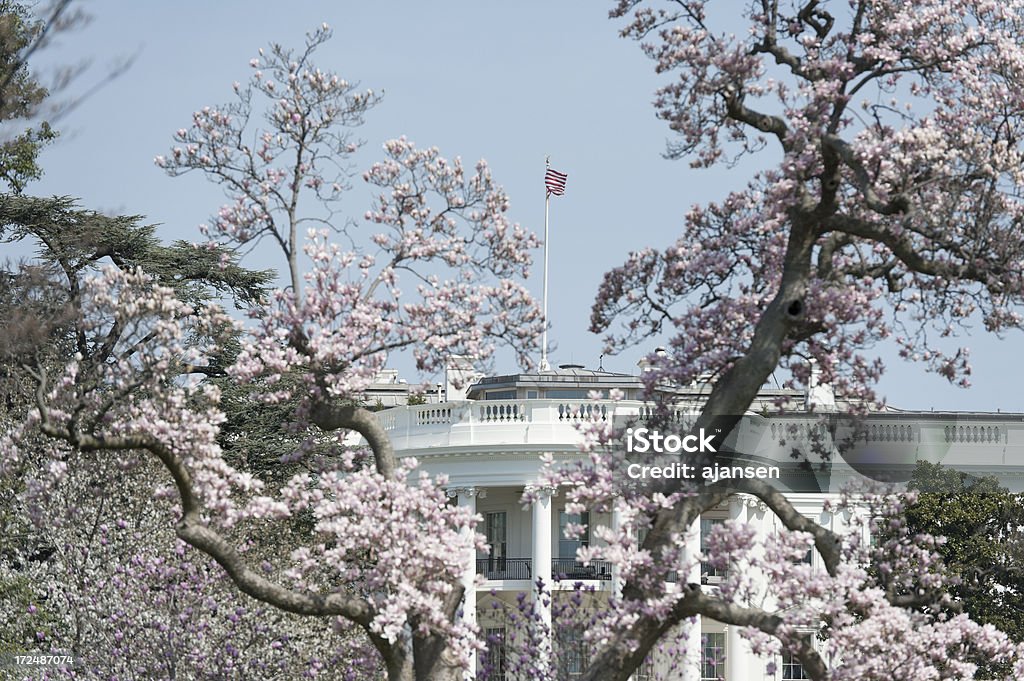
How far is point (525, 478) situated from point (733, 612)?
109 ft

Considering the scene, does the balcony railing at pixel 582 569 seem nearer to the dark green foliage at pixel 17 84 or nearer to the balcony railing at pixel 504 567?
the balcony railing at pixel 504 567

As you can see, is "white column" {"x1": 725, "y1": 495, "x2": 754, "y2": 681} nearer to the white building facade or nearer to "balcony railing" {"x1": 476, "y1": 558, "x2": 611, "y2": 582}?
the white building facade

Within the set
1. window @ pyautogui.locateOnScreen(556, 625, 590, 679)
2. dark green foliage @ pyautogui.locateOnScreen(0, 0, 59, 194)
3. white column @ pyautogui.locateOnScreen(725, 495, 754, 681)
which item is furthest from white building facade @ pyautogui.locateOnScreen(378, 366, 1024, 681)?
window @ pyautogui.locateOnScreen(556, 625, 590, 679)

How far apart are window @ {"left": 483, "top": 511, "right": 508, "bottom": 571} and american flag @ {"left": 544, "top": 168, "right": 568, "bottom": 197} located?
1054 centimetres

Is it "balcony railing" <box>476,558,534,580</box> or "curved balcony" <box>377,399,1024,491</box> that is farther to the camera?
"balcony railing" <box>476,558,534,580</box>

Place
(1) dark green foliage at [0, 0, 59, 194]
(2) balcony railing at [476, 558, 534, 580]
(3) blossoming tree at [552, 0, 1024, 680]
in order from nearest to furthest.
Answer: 1. (3) blossoming tree at [552, 0, 1024, 680]
2. (1) dark green foliage at [0, 0, 59, 194]
3. (2) balcony railing at [476, 558, 534, 580]

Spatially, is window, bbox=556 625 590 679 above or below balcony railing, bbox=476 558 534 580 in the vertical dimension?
below

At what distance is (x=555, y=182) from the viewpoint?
48500mm

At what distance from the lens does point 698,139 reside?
14922 mm

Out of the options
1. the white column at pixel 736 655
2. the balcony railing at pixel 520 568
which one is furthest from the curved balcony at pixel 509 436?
the balcony railing at pixel 520 568

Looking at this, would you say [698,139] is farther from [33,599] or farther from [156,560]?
[33,599]

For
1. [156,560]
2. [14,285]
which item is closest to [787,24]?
[156,560]

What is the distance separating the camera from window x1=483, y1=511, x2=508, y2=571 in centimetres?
4938

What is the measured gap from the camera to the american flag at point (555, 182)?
4834 centimetres
